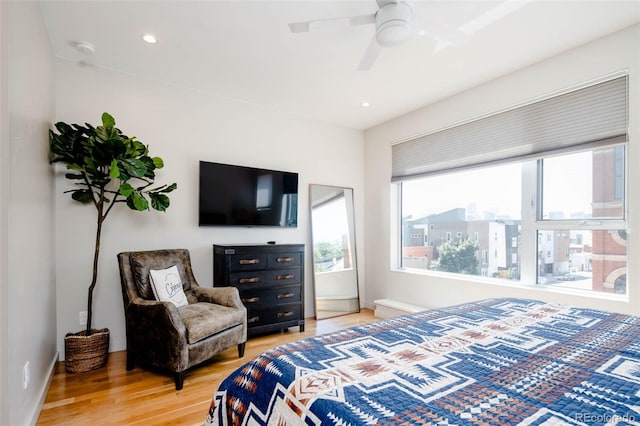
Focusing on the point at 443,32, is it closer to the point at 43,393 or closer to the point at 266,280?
the point at 266,280

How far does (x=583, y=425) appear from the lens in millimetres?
762

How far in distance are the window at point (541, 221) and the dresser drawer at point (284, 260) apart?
67.3 inches

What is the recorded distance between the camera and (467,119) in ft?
11.4

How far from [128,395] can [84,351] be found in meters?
0.66

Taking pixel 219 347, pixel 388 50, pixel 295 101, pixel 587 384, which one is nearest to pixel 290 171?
pixel 295 101

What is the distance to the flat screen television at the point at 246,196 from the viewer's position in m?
3.42

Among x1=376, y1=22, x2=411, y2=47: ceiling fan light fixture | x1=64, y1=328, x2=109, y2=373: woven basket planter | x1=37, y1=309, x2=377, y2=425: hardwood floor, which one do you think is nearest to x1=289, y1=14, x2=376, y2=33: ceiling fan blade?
x1=376, y1=22, x2=411, y2=47: ceiling fan light fixture

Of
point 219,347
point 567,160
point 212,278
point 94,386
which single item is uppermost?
point 567,160

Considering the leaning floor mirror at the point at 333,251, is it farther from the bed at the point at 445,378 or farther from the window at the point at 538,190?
the bed at the point at 445,378

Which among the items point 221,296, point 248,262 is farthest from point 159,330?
point 248,262

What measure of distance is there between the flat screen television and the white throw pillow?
27.5 inches

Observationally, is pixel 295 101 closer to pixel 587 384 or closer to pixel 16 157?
pixel 16 157

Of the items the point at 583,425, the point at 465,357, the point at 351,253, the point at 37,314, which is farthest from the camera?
the point at 351,253

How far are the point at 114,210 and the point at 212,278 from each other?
116 centimetres
